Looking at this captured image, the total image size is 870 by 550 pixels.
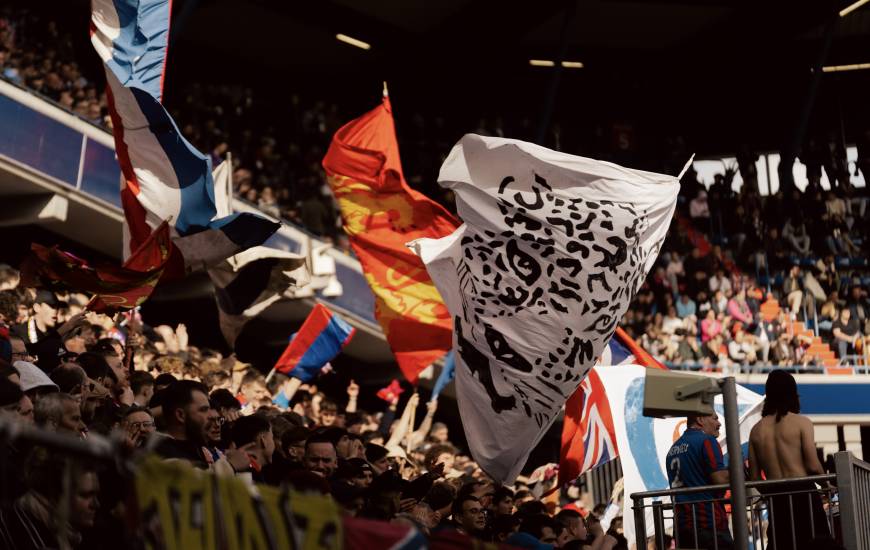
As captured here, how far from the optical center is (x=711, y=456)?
8.04 meters

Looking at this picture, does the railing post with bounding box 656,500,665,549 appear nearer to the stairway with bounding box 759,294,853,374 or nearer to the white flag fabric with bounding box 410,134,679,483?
the white flag fabric with bounding box 410,134,679,483

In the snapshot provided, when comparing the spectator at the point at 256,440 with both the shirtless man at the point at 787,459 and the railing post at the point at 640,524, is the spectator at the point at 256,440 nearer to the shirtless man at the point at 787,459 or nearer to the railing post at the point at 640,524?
the railing post at the point at 640,524

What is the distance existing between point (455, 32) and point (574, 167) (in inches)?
713

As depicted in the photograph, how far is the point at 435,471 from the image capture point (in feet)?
34.9

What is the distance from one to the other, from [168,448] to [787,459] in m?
3.49

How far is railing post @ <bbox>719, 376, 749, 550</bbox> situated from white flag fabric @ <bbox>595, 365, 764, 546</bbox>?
4.17 meters

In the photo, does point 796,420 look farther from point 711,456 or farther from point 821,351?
point 821,351

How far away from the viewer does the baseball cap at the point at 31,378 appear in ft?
22.1

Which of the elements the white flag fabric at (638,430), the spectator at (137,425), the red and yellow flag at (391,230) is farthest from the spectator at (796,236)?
the spectator at (137,425)

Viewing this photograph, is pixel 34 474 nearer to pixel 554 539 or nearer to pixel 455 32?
pixel 554 539

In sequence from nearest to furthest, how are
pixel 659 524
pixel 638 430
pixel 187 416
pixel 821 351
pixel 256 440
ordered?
pixel 187 416
pixel 256 440
pixel 659 524
pixel 638 430
pixel 821 351

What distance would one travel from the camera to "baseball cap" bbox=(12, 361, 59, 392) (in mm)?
6723

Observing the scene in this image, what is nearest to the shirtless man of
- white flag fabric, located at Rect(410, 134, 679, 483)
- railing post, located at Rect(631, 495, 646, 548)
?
railing post, located at Rect(631, 495, 646, 548)

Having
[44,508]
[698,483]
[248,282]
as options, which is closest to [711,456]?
[698,483]
